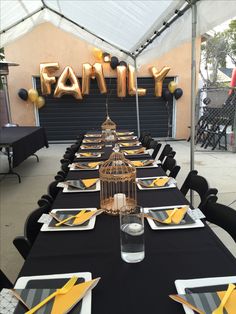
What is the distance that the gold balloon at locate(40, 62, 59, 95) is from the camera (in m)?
7.44

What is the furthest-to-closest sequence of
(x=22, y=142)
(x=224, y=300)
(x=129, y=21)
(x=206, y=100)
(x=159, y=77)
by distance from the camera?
(x=159, y=77), (x=206, y=100), (x=22, y=142), (x=129, y=21), (x=224, y=300)

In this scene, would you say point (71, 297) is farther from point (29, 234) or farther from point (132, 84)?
point (132, 84)

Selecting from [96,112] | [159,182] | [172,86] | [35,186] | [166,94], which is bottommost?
[35,186]

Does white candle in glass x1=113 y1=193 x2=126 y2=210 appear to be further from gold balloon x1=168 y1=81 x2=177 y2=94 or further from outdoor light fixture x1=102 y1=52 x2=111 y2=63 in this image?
gold balloon x1=168 y1=81 x2=177 y2=94

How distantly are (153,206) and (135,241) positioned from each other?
1.83 ft

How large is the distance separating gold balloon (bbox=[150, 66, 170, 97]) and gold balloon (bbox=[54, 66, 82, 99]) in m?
2.20

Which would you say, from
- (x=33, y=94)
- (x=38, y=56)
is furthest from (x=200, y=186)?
(x=38, y=56)

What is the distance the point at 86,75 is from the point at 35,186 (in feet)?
13.9

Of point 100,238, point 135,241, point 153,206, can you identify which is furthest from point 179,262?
point 153,206

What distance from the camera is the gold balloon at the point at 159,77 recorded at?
783 centimetres

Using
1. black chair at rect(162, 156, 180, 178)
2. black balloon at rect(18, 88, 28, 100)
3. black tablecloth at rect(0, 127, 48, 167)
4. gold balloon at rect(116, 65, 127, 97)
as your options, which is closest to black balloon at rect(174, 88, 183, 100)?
gold balloon at rect(116, 65, 127, 97)

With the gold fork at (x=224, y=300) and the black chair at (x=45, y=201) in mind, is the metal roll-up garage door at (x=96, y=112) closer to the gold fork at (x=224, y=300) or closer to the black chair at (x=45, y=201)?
the black chair at (x=45, y=201)

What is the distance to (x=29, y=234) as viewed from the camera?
148 cm

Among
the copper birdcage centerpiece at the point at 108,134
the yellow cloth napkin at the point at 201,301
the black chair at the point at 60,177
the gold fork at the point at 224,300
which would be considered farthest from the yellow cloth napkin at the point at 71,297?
the copper birdcage centerpiece at the point at 108,134
